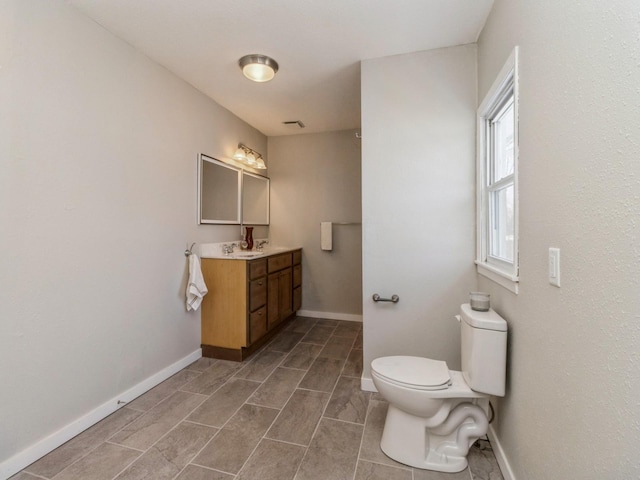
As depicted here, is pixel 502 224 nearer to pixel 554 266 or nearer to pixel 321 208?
pixel 554 266

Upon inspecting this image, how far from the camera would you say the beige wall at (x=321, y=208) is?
12.6 feet

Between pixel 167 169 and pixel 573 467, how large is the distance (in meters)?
2.80

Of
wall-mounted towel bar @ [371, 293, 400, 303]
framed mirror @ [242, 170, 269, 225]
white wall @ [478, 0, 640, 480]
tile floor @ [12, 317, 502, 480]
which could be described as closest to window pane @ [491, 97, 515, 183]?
white wall @ [478, 0, 640, 480]

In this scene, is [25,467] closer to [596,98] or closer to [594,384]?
[594,384]

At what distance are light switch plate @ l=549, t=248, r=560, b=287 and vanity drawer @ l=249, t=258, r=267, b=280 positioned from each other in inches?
87.6

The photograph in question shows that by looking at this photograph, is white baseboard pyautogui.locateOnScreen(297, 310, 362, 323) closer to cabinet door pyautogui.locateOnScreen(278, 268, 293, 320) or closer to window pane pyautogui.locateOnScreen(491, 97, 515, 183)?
cabinet door pyautogui.locateOnScreen(278, 268, 293, 320)

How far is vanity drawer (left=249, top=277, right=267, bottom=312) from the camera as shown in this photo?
108 inches

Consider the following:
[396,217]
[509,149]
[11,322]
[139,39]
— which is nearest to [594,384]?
[509,149]

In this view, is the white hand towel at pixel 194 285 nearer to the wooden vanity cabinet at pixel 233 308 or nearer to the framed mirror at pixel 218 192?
the wooden vanity cabinet at pixel 233 308

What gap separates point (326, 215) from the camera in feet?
13.0

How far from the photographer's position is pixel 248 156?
345 cm

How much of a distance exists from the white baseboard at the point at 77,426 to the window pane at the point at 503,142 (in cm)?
276

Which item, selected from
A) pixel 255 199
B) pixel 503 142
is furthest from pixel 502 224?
pixel 255 199

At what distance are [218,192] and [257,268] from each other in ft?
2.99
